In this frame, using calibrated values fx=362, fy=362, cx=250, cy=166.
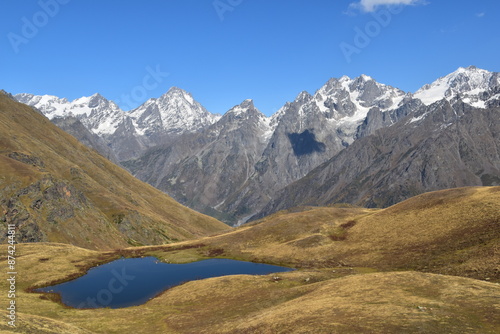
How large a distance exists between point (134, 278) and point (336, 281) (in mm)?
58561

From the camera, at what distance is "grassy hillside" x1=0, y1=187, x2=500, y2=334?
139ft

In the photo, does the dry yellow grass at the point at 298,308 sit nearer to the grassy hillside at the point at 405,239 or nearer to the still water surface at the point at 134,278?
the still water surface at the point at 134,278

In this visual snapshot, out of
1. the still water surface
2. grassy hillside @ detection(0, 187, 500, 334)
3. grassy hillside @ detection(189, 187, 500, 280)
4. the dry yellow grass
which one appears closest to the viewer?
the dry yellow grass

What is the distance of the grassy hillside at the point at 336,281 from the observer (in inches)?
1667

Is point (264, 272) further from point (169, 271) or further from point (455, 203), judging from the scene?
point (455, 203)

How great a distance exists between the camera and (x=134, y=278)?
98000 millimetres

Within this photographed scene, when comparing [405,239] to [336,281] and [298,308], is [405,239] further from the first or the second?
[298,308]

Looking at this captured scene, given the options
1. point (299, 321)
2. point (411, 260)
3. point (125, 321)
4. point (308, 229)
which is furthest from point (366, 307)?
point (308, 229)

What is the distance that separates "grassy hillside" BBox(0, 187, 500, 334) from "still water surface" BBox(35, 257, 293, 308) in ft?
16.0

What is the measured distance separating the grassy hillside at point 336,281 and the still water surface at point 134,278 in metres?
4.89

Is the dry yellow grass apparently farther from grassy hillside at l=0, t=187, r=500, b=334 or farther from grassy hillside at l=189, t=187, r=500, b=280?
grassy hillside at l=189, t=187, r=500, b=280

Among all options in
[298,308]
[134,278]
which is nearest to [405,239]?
[298,308]

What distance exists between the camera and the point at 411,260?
83062 mm

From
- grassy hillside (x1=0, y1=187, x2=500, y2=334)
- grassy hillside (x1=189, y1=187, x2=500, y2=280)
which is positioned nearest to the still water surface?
grassy hillside (x1=0, y1=187, x2=500, y2=334)
